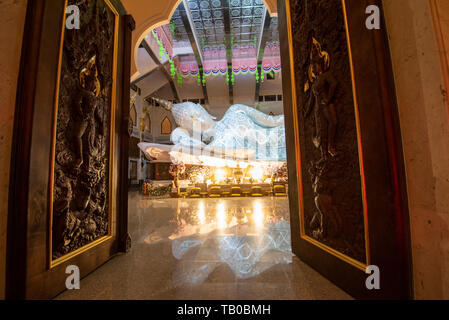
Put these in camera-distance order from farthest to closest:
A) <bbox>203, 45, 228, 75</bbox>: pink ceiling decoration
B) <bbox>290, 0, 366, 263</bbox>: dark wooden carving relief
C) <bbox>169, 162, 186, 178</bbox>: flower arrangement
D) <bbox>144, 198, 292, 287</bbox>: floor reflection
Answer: <bbox>203, 45, 228, 75</bbox>: pink ceiling decoration, <bbox>169, 162, 186, 178</bbox>: flower arrangement, <bbox>144, 198, 292, 287</bbox>: floor reflection, <bbox>290, 0, 366, 263</bbox>: dark wooden carving relief

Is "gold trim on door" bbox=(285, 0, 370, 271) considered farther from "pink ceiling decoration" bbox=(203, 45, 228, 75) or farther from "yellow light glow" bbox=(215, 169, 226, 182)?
"pink ceiling decoration" bbox=(203, 45, 228, 75)

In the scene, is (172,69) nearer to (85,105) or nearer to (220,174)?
(220,174)

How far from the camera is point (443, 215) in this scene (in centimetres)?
70

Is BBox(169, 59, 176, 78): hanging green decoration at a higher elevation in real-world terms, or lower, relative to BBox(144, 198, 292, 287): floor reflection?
higher

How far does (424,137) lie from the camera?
750 mm

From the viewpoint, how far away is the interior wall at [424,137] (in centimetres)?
70

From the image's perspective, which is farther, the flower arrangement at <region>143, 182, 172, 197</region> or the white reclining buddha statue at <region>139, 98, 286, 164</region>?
the white reclining buddha statue at <region>139, 98, 286, 164</region>

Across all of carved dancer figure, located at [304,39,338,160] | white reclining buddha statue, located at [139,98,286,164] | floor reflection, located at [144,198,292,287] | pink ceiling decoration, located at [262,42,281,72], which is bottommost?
floor reflection, located at [144,198,292,287]

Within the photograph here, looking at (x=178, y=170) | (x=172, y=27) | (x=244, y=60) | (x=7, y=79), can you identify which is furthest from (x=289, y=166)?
(x=244, y=60)

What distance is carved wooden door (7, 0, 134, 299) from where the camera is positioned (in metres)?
0.89

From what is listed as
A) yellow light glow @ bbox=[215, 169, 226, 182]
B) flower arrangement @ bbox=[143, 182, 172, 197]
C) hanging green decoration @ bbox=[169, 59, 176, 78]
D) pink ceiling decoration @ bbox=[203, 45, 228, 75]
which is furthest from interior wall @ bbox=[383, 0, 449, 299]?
pink ceiling decoration @ bbox=[203, 45, 228, 75]

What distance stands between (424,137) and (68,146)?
1.78 m

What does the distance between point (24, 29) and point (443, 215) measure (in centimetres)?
196
